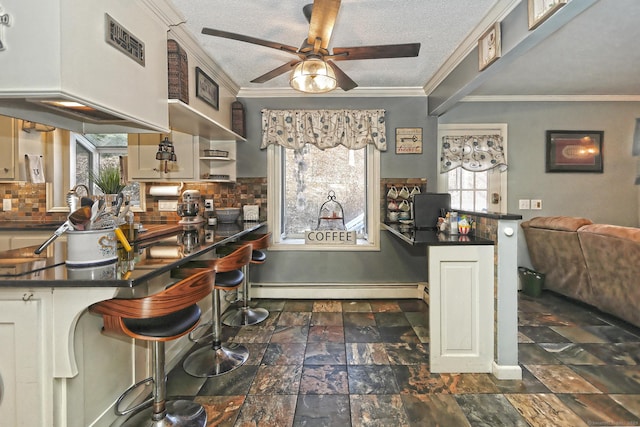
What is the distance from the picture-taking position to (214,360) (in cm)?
225

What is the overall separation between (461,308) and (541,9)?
1806mm

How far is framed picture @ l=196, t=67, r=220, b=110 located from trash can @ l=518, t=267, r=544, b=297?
3.94m

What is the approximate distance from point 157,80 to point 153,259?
1.21 metres

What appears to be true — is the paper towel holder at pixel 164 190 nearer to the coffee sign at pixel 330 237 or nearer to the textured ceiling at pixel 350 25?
the textured ceiling at pixel 350 25

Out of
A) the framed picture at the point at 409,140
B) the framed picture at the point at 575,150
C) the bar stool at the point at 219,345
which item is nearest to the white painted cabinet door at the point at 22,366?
the bar stool at the point at 219,345

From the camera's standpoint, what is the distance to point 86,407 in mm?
1405

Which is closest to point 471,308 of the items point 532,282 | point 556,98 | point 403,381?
point 403,381

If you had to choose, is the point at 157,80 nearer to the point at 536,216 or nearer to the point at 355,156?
the point at 355,156

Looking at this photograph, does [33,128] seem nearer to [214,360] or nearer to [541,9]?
[214,360]

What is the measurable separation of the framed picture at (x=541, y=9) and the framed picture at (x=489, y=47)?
0.31 meters

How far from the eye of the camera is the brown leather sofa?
8.57ft

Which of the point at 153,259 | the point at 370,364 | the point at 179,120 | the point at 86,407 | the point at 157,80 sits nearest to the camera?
the point at 86,407

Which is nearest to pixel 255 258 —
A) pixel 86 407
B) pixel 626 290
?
pixel 86 407

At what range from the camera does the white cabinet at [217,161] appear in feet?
10.8
